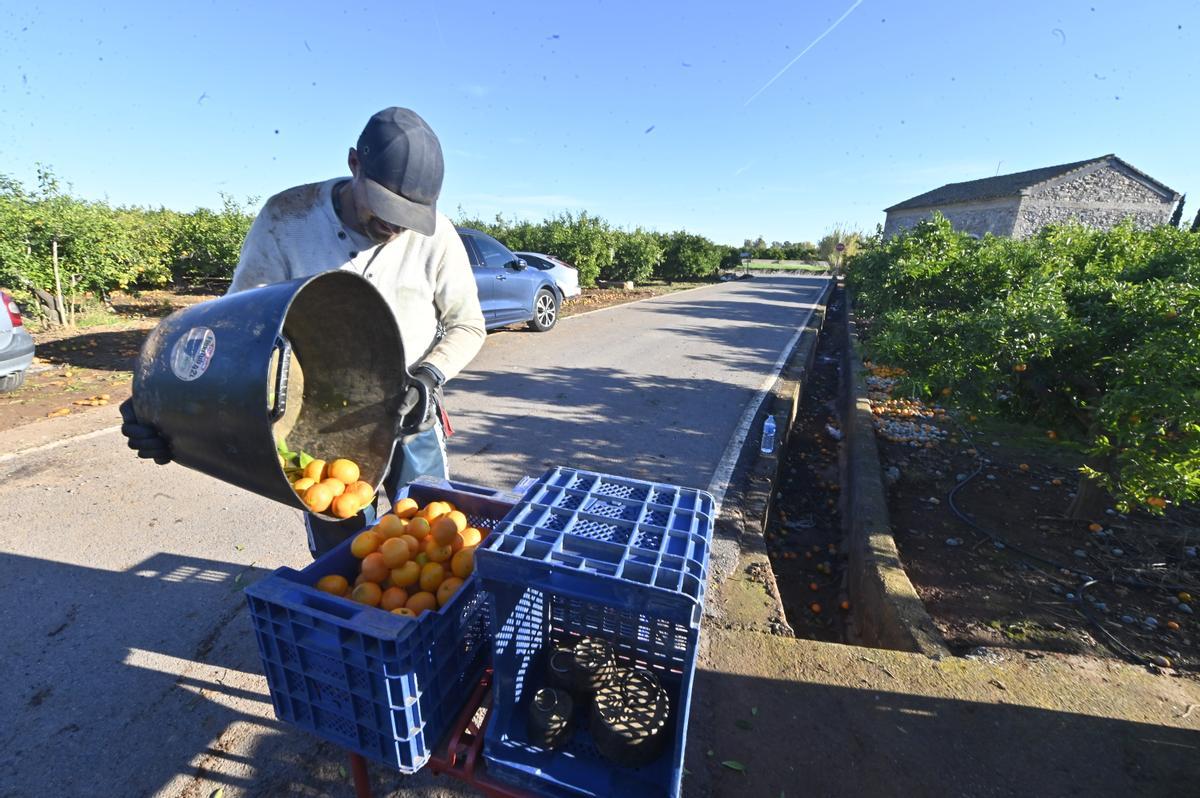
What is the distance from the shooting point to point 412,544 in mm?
1805

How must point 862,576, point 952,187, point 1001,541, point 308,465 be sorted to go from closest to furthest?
point 308,465 → point 862,576 → point 1001,541 → point 952,187

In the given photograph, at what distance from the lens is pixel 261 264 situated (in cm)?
210

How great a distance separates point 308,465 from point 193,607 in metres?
1.78

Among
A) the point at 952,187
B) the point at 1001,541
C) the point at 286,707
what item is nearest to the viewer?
the point at 286,707

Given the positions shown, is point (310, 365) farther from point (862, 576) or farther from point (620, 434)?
point (620, 434)

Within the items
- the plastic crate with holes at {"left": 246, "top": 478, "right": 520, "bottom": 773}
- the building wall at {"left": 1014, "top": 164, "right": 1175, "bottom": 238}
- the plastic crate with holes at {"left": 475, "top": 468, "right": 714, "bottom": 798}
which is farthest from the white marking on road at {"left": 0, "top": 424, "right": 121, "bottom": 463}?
the building wall at {"left": 1014, "top": 164, "right": 1175, "bottom": 238}

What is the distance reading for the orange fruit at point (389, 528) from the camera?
6.14ft

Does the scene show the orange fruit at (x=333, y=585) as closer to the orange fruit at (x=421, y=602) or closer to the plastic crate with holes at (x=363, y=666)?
the plastic crate with holes at (x=363, y=666)

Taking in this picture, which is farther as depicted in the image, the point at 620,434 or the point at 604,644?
the point at 620,434

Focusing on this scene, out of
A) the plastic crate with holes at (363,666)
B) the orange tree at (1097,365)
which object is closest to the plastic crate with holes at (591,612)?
the plastic crate with holes at (363,666)

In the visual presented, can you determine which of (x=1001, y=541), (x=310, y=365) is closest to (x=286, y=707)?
(x=310, y=365)

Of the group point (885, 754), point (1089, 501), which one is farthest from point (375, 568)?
point (1089, 501)

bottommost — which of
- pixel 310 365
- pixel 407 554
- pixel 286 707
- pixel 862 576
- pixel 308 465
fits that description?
pixel 862 576

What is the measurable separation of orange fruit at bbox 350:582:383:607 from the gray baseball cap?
4.07 feet
